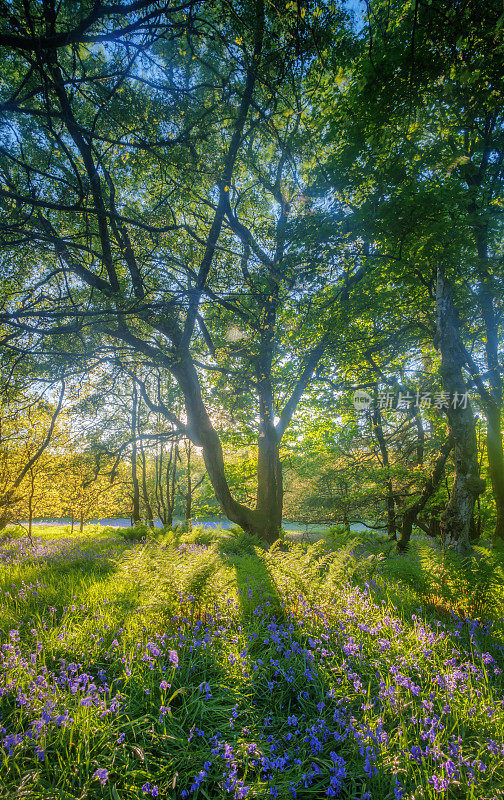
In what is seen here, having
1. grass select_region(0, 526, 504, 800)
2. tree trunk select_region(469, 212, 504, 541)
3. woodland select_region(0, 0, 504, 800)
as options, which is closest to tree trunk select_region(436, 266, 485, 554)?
woodland select_region(0, 0, 504, 800)

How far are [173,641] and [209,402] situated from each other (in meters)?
6.29

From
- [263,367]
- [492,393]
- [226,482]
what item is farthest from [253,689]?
[492,393]

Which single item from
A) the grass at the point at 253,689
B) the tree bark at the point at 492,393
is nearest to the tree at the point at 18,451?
the grass at the point at 253,689

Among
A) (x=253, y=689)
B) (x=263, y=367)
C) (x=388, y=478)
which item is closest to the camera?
(x=253, y=689)

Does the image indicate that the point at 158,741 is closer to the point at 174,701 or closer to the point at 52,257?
the point at 174,701

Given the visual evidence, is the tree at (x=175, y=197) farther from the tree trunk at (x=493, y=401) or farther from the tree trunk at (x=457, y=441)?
the tree trunk at (x=493, y=401)

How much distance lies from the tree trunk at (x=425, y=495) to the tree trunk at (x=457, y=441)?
1504 mm

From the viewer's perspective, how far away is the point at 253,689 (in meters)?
2.46

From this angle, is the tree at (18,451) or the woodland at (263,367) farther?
the tree at (18,451)

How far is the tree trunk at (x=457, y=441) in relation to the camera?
222 inches

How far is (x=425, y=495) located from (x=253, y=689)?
25.1ft

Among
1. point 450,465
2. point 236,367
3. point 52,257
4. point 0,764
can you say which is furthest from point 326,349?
point 0,764

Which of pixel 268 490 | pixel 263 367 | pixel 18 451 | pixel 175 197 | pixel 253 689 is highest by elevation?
pixel 175 197

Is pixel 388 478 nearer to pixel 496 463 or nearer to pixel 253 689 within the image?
pixel 496 463
